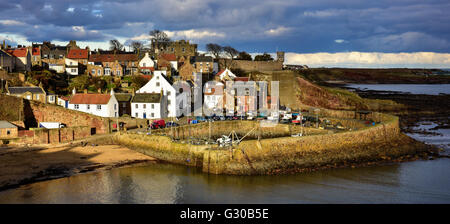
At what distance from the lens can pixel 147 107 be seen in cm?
4275

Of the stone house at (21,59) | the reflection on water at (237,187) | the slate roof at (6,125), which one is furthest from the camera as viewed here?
the stone house at (21,59)

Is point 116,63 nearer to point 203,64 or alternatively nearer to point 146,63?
point 146,63

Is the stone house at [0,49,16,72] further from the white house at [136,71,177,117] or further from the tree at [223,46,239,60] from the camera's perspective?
the tree at [223,46,239,60]

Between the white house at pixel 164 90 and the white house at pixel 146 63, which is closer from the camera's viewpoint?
the white house at pixel 164 90

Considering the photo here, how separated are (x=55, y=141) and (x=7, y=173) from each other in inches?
341

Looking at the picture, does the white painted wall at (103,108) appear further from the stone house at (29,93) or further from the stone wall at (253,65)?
the stone wall at (253,65)

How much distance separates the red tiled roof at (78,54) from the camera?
60900 mm

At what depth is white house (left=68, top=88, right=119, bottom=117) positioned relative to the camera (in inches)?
1625

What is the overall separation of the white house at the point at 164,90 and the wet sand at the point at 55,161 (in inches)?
445

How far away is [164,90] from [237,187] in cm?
2366

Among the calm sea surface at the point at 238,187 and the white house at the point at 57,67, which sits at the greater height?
the white house at the point at 57,67

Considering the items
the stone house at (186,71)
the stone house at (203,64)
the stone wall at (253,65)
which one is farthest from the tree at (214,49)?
the stone house at (186,71)

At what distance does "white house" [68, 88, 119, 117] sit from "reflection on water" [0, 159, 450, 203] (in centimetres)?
1439

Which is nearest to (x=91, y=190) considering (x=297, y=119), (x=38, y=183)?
(x=38, y=183)
